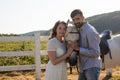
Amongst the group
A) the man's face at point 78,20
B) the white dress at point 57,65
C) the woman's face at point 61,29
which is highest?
the man's face at point 78,20

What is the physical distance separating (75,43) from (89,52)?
20cm

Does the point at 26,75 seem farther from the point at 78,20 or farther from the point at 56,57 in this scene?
the point at 78,20

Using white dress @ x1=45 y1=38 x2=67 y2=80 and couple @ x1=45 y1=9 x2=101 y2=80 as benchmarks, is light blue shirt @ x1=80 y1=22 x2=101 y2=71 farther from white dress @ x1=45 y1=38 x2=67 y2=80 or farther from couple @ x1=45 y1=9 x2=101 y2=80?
white dress @ x1=45 y1=38 x2=67 y2=80

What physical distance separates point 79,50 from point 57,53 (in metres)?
0.35

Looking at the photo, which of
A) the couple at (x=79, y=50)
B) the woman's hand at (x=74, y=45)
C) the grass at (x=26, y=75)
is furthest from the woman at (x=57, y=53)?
the grass at (x=26, y=75)

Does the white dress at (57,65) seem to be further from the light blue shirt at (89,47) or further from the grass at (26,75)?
the grass at (26,75)

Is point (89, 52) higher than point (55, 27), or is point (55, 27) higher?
point (55, 27)

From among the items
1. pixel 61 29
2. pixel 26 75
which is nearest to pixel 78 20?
pixel 61 29

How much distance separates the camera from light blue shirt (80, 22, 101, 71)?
3.87 meters

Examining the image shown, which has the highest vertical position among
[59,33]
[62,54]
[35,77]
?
[59,33]

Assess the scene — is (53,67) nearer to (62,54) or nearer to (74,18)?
(62,54)

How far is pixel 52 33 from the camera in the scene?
4.17 m

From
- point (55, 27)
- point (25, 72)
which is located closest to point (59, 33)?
point (55, 27)

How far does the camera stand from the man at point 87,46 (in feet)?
12.7
